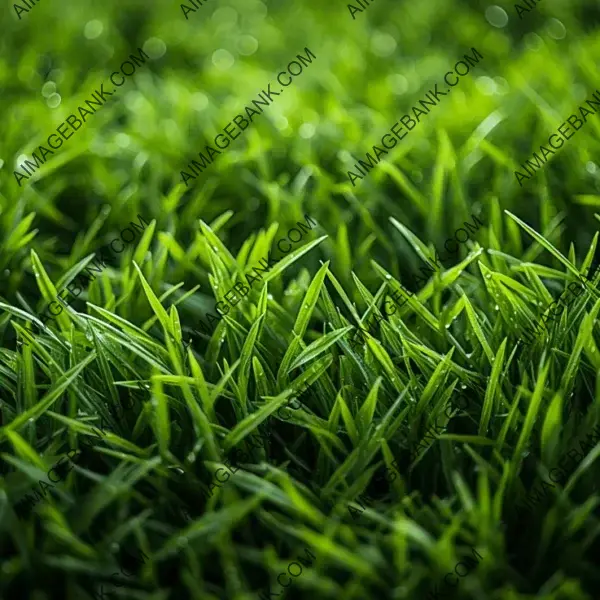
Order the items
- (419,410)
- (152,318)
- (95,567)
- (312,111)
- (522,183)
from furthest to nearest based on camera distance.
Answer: (312,111) → (522,183) → (152,318) → (419,410) → (95,567)

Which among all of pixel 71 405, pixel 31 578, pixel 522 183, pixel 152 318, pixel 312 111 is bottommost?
pixel 31 578

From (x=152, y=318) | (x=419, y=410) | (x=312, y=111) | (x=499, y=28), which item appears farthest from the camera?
(x=499, y=28)

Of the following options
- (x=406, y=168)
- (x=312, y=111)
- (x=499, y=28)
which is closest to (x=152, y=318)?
(x=406, y=168)

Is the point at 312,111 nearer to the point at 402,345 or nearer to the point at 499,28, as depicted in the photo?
the point at 402,345

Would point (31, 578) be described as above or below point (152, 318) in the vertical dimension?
below

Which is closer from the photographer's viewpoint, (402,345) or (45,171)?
(402,345)

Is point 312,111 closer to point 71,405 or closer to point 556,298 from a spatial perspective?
point 556,298

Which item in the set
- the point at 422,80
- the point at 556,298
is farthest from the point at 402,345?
the point at 422,80
